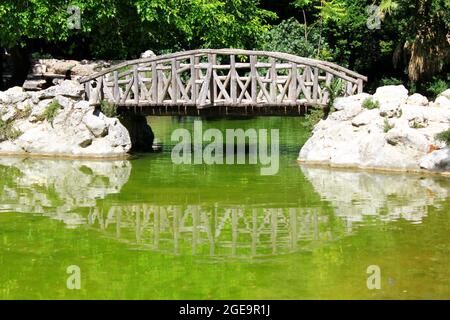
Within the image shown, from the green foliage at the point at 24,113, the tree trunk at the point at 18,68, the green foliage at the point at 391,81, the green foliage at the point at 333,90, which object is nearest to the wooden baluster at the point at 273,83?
the green foliage at the point at 333,90

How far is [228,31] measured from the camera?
3016 centimetres

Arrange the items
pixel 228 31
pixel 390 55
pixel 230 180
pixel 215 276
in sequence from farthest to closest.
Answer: pixel 390 55, pixel 228 31, pixel 230 180, pixel 215 276

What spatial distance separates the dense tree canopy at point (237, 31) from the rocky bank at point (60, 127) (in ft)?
16.1

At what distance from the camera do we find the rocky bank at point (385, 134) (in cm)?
1830

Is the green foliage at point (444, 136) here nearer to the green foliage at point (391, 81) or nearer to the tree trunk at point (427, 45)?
the tree trunk at point (427, 45)

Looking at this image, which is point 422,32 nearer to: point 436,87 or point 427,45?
point 427,45

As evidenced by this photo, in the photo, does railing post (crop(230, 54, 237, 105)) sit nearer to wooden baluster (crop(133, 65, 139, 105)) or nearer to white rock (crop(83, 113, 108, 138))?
wooden baluster (crop(133, 65, 139, 105))

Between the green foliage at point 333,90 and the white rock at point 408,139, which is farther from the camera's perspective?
the green foliage at point 333,90

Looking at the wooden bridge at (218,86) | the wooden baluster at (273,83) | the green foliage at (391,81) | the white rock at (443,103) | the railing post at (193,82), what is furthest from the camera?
the green foliage at (391,81)

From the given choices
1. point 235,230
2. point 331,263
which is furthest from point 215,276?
point 235,230

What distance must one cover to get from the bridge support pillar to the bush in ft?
22.4

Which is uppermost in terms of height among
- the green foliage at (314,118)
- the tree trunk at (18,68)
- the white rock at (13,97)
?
the tree trunk at (18,68)

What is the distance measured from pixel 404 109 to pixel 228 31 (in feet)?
38.9
